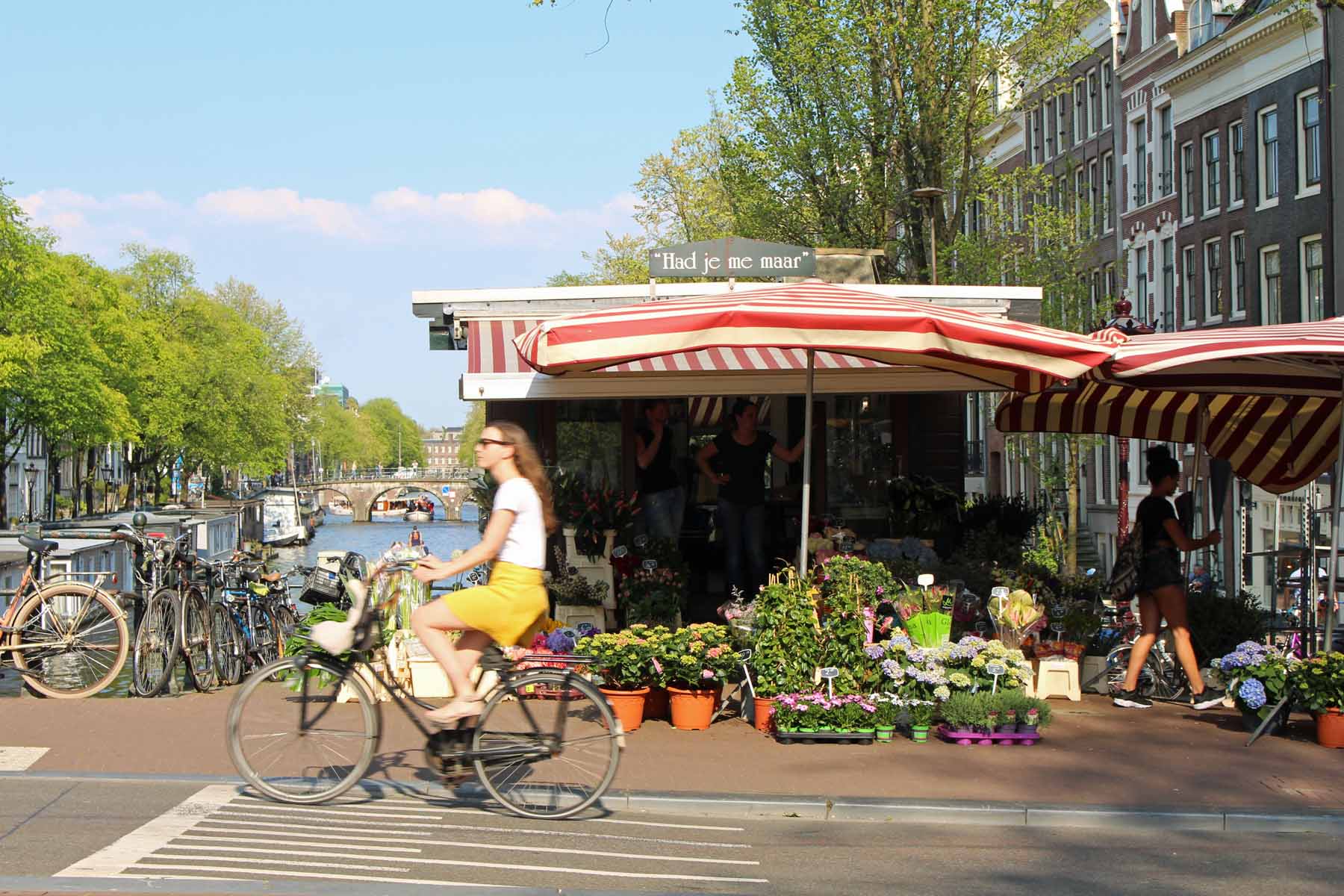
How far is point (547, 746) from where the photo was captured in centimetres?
684

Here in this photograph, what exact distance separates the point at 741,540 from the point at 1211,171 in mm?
28791

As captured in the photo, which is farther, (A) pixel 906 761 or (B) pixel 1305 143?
(B) pixel 1305 143

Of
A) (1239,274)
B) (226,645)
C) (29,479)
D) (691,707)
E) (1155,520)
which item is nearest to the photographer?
(691,707)

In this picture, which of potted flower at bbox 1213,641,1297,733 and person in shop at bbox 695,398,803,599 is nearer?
potted flower at bbox 1213,641,1297,733

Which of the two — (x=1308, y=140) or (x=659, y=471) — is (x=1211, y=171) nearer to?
(x=1308, y=140)

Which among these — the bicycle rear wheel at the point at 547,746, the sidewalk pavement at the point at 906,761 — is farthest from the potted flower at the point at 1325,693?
the bicycle rear wheel at the point at 547,746

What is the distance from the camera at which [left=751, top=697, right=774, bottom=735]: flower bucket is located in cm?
916

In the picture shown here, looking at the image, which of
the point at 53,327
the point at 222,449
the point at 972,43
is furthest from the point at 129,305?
the point at 972,43

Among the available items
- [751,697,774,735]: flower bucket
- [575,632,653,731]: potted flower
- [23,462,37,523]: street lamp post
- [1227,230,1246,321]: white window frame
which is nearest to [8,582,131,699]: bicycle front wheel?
[575,632,653,731]: potted flower

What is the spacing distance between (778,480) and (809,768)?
6.15 m

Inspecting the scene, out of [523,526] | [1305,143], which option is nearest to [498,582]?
[523,526]

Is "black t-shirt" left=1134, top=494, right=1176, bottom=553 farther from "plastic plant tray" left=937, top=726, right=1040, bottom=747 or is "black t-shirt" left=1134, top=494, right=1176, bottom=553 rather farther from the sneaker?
"plastic plant tray" left=937, top=726, right=1040, bottom=747

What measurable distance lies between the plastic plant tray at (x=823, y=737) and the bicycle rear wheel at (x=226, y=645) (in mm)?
4484

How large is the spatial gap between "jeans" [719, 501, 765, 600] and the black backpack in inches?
106
